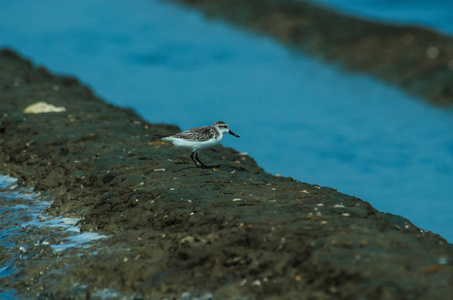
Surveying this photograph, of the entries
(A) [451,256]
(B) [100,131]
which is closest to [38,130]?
(B) [100,131]

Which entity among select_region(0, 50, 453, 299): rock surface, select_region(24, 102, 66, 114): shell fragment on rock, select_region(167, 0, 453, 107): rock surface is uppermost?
select_region(167, 0, 453, 107): rock surface

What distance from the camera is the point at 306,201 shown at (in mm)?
8312

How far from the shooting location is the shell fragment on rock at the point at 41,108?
13.9m

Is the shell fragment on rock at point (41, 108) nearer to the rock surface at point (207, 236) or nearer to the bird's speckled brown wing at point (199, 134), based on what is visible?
the rock surface at point (207, 236)

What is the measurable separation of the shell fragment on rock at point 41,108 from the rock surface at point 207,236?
2156mm

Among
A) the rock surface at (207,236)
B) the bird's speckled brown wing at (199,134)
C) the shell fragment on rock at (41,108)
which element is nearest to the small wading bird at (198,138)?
the bird's speckled brown wing at (199,134)

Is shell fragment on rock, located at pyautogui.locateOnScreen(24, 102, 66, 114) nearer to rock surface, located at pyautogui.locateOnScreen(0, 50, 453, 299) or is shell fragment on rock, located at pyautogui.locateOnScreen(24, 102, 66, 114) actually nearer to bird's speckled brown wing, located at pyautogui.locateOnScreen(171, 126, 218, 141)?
rock surface, located at pyautogui.locateOnScreen(0, 50, 453, 299)

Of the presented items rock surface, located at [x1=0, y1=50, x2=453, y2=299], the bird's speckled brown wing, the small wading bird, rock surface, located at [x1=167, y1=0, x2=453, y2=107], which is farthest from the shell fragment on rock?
rock surface, located at [x1=167, y1=0, x2=453, y2=107]

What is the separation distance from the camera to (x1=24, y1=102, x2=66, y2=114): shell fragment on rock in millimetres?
13922

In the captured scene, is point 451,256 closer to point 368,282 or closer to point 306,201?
point 368,282

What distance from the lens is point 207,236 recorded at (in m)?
7.56

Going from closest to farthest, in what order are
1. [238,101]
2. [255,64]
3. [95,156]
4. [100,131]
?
[95,156] → [100,131] → [238,101] → [255,64]

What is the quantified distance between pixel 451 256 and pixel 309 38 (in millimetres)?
19238

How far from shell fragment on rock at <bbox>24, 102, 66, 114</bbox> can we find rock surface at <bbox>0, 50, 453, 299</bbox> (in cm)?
216
